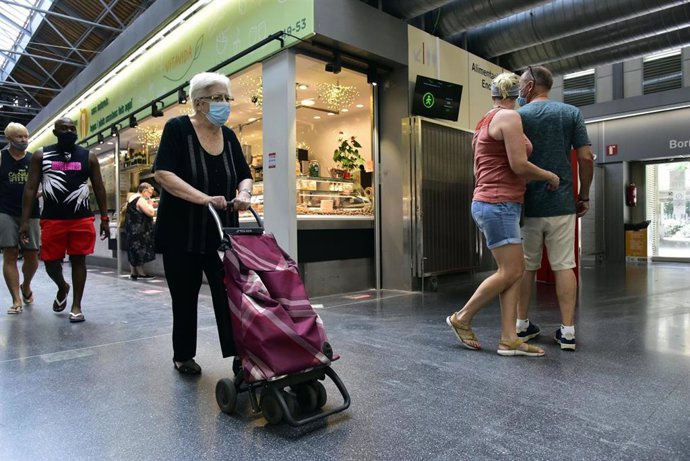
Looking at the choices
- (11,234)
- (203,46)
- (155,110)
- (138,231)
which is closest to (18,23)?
(155,110)

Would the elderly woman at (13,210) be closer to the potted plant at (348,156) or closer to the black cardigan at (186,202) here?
the black cardigan at (186,202)

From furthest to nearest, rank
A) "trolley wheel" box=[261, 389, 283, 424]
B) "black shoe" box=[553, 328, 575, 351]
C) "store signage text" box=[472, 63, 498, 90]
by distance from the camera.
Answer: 1. "store signage text" box=[472, 63, 498, 90]
2. "black shoe" box=[553, 328, 575, 351]
3. "trolley wheel" box=[261, 389, 283, 424]

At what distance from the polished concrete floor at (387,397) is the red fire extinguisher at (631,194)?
25.7 ft

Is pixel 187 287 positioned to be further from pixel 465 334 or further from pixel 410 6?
pixel 410 6

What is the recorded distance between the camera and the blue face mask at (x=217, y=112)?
227 cm

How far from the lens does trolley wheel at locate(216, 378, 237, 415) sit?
6.20 feet

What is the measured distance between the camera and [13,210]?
4438 mm

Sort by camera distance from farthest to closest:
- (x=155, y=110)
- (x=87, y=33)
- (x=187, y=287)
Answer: (x=87, y=33), (x=155, y=110), (x=187, y=287)

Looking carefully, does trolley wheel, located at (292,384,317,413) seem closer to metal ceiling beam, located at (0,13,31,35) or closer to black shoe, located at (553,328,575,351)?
black shoe, located at (553,328,575,351)

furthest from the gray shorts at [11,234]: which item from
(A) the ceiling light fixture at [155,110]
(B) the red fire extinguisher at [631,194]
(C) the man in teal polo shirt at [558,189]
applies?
(B) the red fire extinguisher at [631,194]

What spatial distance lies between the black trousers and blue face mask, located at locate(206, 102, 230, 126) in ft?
2.13

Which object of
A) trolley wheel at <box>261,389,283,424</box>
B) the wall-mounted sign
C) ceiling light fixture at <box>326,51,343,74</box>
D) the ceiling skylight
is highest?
the ceiling skylight

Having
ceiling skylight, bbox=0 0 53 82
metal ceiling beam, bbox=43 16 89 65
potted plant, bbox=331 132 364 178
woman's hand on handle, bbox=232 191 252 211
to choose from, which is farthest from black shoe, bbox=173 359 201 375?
metal ceiling beam, bbox=43 16 89 65

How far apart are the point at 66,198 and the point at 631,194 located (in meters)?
11.0
